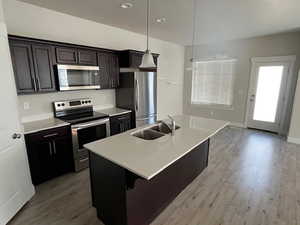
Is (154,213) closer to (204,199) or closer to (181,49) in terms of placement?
(204,199)

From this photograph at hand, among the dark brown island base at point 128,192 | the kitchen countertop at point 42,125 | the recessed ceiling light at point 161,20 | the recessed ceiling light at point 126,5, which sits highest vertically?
the recessed ceiling light at point 161,20

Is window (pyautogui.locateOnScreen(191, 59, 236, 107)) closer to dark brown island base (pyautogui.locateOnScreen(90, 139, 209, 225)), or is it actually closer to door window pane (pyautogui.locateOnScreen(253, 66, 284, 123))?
door window pane (pyautogui.locateOnScreen(253, 66, 284, 123))

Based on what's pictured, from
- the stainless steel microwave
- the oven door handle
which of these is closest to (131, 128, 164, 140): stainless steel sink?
the oven door handle

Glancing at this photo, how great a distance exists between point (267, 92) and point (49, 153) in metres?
5.74

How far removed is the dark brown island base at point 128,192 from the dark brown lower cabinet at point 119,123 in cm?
159

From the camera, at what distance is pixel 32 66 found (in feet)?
8.28

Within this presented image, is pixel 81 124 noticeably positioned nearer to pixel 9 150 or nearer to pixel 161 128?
pixel 9 150

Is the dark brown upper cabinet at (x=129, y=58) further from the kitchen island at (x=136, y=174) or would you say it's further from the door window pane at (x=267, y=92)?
the door window pane at (x=267, y=92)

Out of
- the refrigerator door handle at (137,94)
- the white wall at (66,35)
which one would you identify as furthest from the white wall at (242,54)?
the refrigerator door handle at (137,94)

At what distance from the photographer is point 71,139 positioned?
9.12 feet

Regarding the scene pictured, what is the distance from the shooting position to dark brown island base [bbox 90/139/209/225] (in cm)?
158

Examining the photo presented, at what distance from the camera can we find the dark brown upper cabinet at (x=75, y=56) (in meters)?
2.82

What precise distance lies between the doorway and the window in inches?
25.6

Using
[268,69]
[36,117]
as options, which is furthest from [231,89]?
[36,117]
